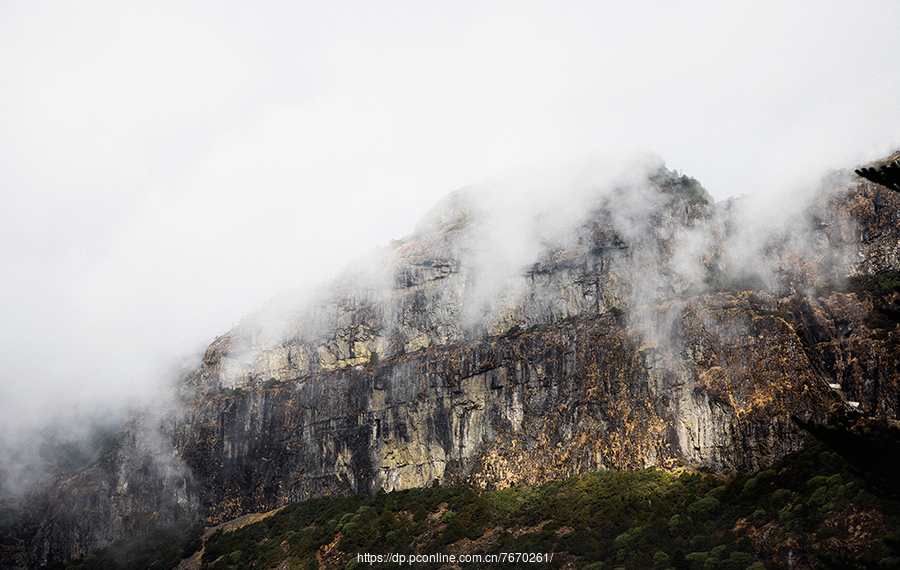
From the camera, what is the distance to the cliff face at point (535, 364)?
55.5m

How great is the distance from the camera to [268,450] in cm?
8012

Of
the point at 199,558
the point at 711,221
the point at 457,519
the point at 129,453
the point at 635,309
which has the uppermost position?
the point at 711,221

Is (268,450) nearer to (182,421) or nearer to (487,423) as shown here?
(182,421)

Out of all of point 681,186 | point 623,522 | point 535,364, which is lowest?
point 623,522

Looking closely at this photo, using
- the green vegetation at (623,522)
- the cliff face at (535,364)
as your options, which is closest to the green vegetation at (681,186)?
the cliff face at (535,364)

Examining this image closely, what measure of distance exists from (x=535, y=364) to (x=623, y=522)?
23902mm

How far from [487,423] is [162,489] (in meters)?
51.0

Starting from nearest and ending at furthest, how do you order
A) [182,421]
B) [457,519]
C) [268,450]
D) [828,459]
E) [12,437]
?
1. [828,459]
2. [457,519]
3. [268,450]
4. [182,421]
5. [12,437]

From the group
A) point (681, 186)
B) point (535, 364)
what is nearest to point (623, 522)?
point (535, 364)

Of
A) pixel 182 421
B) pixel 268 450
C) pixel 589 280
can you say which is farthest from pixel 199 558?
pixel 589 280

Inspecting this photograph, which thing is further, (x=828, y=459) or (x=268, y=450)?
(x=268, y=450)

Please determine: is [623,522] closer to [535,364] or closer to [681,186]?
[535,364]

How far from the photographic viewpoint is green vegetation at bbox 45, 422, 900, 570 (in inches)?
1380

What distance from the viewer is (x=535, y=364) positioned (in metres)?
69.8
